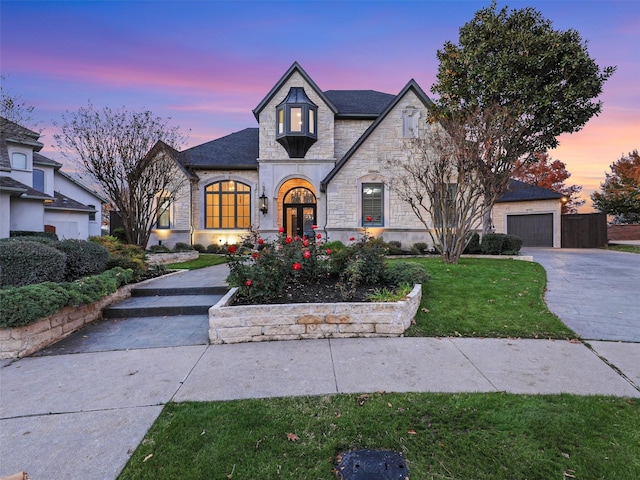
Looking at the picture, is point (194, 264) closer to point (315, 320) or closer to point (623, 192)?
point (315, 320)

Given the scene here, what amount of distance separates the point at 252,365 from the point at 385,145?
1278 centimetres

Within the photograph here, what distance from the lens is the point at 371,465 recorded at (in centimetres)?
199

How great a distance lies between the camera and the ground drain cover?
6.26 ft

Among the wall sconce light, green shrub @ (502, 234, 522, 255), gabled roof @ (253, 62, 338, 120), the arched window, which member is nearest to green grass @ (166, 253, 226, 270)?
the wall sconce light

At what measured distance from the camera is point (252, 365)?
11.7 feet

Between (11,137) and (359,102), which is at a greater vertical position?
(359,102)

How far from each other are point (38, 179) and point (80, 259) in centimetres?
1406

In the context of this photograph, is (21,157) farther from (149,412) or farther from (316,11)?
(149,412)

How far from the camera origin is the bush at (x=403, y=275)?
611 cm

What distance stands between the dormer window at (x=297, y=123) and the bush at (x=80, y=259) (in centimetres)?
1056

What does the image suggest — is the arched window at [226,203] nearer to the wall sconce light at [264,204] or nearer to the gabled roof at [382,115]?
the wall sconce light at [264,204]

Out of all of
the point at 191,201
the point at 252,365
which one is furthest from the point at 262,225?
the point at 252,365

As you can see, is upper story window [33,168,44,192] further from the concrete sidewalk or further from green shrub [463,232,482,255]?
green shrub [463,232,482,255]

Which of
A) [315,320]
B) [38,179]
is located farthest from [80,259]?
[38,179]
